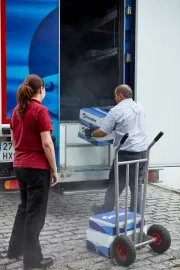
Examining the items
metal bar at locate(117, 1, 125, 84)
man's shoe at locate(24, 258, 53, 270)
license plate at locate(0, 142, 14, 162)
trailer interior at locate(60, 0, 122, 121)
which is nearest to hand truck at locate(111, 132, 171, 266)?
man's shoe at locate(24, 258, 53, 270)

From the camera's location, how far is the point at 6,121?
423 centimetres

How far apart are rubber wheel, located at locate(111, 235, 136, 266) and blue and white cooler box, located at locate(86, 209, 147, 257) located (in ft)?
0.22

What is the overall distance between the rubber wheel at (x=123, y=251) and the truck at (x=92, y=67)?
50.0 inches

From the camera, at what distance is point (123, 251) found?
350cm

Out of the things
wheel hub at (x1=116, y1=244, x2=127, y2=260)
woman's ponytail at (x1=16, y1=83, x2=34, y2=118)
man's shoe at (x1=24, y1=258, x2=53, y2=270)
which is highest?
woman's ponytail at (x1=16, y1=83, x2=34, y2=118)

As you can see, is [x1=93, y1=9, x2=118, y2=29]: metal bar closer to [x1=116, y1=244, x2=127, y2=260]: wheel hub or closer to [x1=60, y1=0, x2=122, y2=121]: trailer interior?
[x1=60, y1=0, x2=122, y2=121]: trailer interior

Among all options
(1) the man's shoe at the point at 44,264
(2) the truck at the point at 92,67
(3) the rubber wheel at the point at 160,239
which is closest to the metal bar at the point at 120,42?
(2) the truck at the point at 92,67

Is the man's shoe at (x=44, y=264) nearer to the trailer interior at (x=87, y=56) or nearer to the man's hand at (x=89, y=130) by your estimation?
the man's hand at (x=89, y=130)

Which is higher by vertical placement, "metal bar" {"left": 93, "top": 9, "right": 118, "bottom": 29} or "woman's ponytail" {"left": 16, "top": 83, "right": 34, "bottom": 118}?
"metal bar" {"left": 93, "top": 9, "right": 118, "bottom": 29}

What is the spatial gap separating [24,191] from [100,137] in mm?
1302

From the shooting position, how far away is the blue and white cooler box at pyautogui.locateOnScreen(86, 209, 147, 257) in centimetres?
361

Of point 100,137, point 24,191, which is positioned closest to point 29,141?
point 24,191

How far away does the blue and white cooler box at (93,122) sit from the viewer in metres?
4.60

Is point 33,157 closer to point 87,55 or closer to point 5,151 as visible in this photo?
point 5,151
